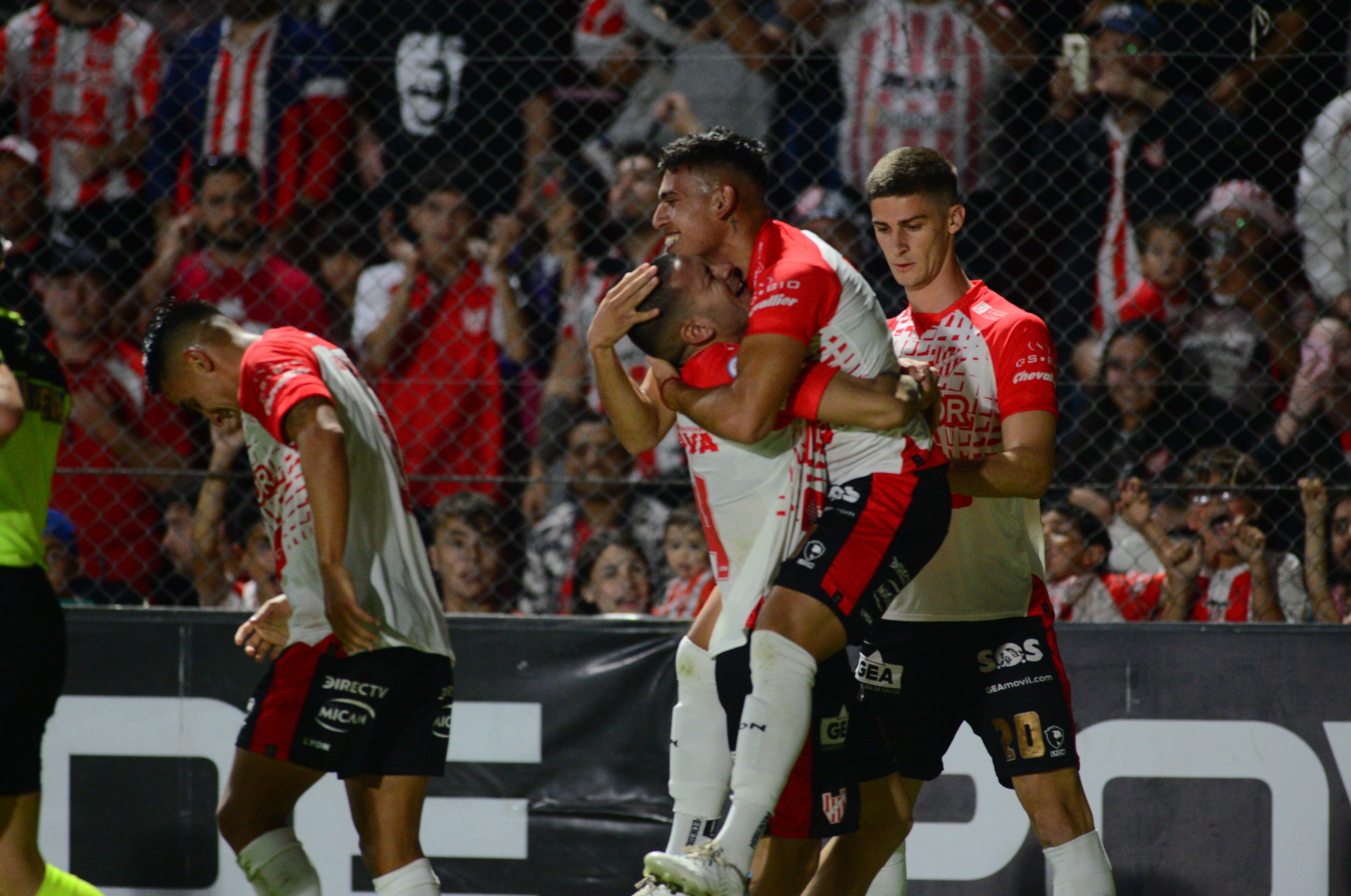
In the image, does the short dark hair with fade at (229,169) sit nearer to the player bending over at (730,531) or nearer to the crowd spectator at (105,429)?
the crowd spectator at (105,429)

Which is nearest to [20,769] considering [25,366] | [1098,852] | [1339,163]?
[25,366]

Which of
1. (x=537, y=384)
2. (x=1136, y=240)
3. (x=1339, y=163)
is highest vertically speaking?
(x=1339, y=163)

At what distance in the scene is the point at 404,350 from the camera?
17.0 ft

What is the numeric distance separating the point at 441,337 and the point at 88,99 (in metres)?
1.96

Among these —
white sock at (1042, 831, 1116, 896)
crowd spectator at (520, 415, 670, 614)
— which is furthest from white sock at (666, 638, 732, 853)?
crowd spectator at (520, 415, 670, 614)

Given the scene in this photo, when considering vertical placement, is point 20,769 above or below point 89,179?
below

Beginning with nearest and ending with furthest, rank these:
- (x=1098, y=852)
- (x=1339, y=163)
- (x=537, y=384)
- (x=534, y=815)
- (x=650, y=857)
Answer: (x=650, y=857)
(x=1098, y=852)
(x=534, y=815)
(x=1339, y=163)
(x=537, y=384)

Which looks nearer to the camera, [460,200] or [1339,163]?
[1339,163]

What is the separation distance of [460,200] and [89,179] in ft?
5.40

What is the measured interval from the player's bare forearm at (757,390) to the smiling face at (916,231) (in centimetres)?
69

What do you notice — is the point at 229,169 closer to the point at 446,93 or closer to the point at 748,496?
the point at 446,93

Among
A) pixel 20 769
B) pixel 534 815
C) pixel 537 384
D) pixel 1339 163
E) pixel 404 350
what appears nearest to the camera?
pixel 20 769

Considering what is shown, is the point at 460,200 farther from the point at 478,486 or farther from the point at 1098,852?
the point at 1098,852

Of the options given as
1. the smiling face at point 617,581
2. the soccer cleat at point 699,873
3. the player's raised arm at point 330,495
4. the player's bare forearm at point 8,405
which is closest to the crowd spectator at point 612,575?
the smiling face at point 617,581
